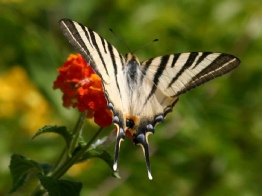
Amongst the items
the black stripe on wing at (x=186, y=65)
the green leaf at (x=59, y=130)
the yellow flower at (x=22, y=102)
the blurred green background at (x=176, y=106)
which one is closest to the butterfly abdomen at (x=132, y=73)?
the black stripe on wing at (x=186, y=65)

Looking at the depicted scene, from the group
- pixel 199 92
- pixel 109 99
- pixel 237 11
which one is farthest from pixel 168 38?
pixel 109 99

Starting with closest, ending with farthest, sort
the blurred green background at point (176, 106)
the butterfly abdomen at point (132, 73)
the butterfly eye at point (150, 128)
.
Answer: the butterfly eye at point (150, 128), the butterfly abdomen at point (132, 73), the blurred green background at point (176, 106)

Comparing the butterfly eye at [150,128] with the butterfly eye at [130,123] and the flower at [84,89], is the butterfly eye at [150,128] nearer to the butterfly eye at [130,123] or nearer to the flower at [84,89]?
the butterfly eye at [130,123]

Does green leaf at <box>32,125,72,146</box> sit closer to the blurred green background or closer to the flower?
the flower

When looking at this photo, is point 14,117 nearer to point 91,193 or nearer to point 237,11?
point 91,193

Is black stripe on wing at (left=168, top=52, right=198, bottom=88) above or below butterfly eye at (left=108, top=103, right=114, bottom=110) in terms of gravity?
below

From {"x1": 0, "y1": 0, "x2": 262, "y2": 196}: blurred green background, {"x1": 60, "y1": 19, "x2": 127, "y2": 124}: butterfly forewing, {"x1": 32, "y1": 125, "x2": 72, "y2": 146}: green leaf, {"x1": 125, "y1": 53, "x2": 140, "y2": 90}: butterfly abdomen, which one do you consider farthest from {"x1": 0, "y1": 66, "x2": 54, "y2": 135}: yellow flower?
{"x1": 32, "y1": 125, "x2": 72, "y2": 146}: green leaf

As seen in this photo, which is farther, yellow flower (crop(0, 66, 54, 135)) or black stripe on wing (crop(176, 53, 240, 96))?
yellow flower (crop(0, 66, 54, 135))
